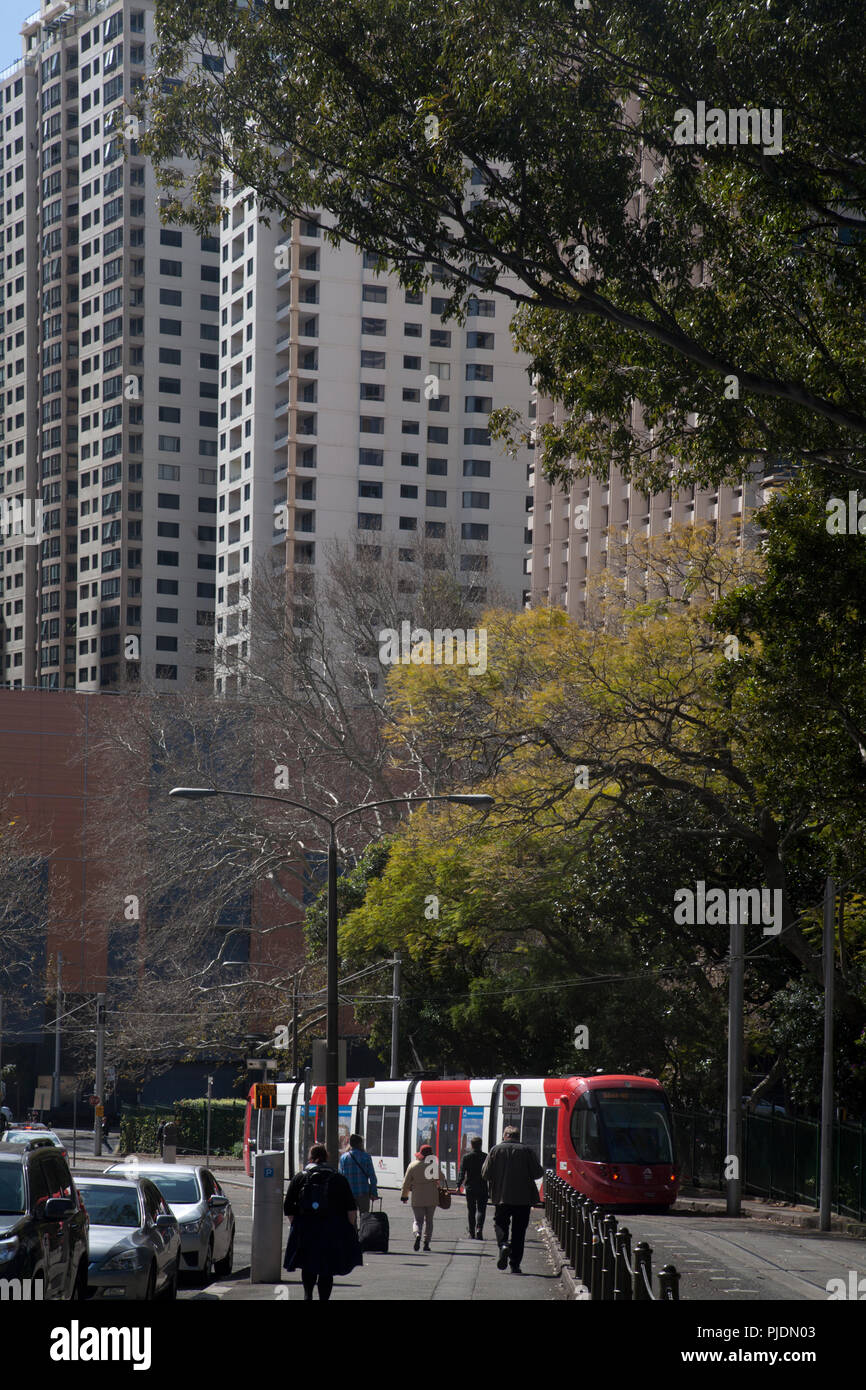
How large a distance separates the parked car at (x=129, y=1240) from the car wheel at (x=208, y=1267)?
0.91m

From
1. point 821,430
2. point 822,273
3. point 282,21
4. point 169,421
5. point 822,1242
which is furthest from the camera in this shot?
point 169,421

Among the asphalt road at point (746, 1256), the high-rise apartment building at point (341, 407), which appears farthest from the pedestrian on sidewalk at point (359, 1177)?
the high-rise apartment building at point (341, 407)

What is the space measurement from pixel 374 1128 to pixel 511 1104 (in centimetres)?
714

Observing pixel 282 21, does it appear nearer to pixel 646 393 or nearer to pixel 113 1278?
pixel 646 393

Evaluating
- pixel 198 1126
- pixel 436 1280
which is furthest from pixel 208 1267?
pixel 198 1126

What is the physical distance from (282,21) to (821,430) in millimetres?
7389

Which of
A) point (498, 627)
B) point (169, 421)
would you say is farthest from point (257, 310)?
point (498, 627)

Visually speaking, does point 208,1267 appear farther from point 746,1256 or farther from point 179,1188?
point 746,1256

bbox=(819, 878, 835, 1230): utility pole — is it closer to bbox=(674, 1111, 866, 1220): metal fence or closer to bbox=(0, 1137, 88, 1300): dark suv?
bbox=(674, 1111, 866, 1220): metal fence

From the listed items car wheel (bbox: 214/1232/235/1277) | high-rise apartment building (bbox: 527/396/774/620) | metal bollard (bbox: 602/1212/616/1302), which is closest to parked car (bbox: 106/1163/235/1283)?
car wheel (bbox: 214/1232/235/1277)

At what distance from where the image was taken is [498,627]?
36.2m

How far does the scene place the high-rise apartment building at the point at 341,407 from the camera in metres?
103

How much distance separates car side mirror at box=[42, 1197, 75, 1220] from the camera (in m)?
12.7

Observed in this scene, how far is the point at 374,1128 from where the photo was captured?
42406 mm
